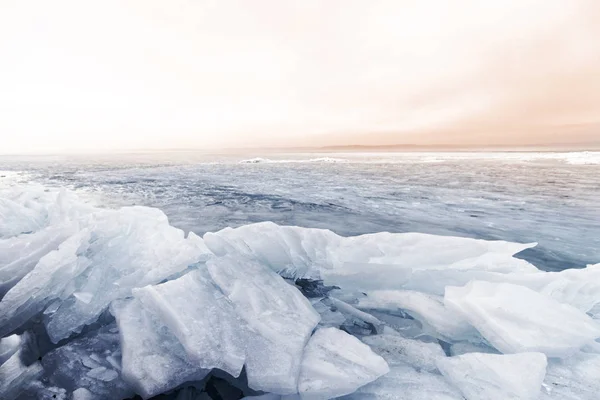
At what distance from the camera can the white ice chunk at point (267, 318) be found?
5.99 ft

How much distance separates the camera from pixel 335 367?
73.6 inches

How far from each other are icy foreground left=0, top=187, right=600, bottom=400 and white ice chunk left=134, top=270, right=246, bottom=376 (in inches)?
0.4

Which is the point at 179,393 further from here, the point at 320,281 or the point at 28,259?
the point at 28,259

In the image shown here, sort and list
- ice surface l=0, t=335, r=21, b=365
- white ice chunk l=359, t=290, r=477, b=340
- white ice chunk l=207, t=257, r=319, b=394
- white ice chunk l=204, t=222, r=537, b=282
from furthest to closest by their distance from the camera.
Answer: white ice chunk l=204, t=222, r=537, b=282
white ice chunk l=359, t=290, r=477, b=340
ice surface l=0, t=335, r=21, b=365
white ice chunk l=207, t=257, r=319, b=394

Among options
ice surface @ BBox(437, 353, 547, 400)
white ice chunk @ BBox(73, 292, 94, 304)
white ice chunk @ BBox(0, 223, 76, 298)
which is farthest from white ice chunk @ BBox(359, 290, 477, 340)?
white ice chunk @ BBox(0, 223, 76, 298)

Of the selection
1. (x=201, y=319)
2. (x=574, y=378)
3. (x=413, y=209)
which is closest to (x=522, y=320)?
(x=574, y=378)

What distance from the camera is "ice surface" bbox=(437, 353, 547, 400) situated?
1697 millimetres

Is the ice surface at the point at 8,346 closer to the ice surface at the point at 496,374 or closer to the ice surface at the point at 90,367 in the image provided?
the ice surface at the point at 90,367

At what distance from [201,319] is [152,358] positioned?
0.37m

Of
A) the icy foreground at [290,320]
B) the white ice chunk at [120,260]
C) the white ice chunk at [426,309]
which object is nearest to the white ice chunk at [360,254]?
the icy foreground at [290,320]

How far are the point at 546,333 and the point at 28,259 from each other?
4722mm

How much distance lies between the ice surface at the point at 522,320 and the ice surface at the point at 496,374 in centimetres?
21

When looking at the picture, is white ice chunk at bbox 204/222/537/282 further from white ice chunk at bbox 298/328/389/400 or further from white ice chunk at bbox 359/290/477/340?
white ice chunk at bbox 298/328/389/400

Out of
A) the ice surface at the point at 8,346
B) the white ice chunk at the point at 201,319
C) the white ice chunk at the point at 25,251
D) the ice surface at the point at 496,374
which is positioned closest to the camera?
the ice surface at the point at 496,374
